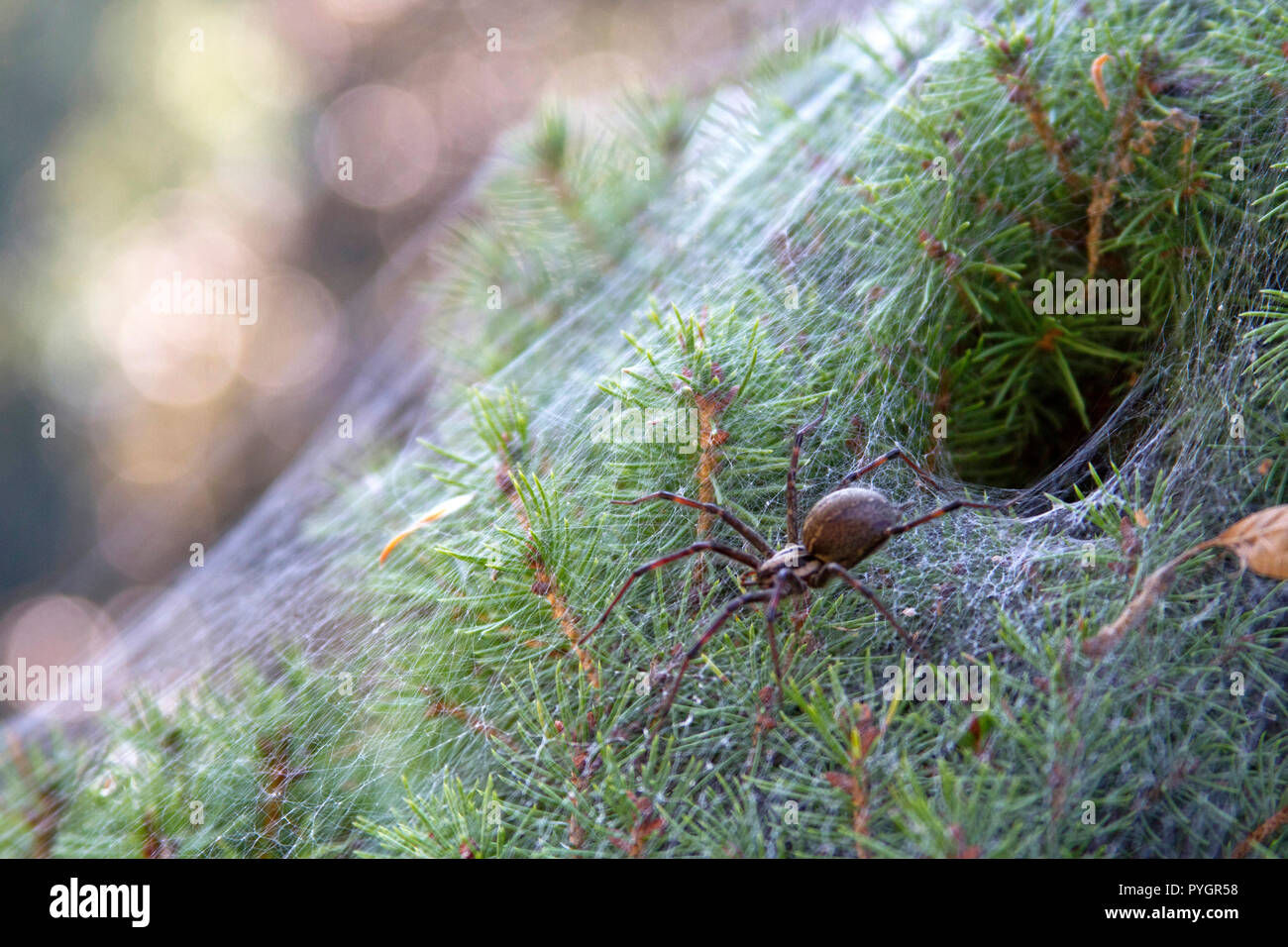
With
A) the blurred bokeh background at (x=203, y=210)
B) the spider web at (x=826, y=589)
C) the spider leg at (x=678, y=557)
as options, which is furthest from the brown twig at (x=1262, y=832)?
the blurred bokeh background at (x=203, y=210)

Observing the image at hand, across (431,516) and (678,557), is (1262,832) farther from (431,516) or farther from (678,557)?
(431,516)

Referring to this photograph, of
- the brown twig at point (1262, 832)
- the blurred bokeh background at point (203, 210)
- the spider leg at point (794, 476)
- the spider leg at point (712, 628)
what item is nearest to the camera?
the brown twig at point (1262, 832)

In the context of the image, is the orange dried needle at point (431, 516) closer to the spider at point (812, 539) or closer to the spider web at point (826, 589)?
the spider web at point (826, 589)

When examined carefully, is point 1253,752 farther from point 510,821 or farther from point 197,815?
point 197,815

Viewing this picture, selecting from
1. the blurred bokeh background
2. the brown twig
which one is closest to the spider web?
the brown twig

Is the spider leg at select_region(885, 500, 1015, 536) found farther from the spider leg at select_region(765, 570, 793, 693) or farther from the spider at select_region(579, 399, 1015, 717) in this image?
the spider leg at select_region(765, 570, 793, 693)
